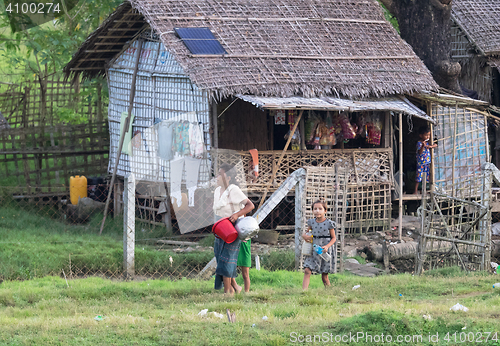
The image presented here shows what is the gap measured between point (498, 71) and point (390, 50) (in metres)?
4.10

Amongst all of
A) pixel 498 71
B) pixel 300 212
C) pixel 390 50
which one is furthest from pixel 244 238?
pixel 498 71

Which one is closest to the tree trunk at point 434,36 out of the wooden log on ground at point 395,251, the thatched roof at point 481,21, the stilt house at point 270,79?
the thatched roof at point 481,21

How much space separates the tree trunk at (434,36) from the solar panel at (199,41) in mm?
6027

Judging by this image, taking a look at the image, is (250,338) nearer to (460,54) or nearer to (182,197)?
(182,197)

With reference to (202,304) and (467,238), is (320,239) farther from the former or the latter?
(467,238)

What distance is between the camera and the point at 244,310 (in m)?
5.75

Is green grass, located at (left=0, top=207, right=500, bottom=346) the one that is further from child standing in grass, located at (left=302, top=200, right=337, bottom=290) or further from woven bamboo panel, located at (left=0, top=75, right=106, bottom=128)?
woven bamboo panel, located at (left=0, top=75, right=106, bottom=128)

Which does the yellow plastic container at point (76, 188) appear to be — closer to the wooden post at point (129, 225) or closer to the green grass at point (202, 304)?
the green grass at point (202, 304)

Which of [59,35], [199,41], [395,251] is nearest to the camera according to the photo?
[395,251]

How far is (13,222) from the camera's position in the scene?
11.8 m

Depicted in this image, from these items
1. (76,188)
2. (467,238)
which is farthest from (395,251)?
(76,188)

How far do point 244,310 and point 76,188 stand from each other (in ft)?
28.3

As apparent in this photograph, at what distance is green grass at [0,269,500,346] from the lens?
476 cm

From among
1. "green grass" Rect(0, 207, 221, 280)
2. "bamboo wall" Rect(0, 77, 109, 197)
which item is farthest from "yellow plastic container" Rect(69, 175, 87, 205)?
"green grass" Rect(0, 207, 221, 280)
